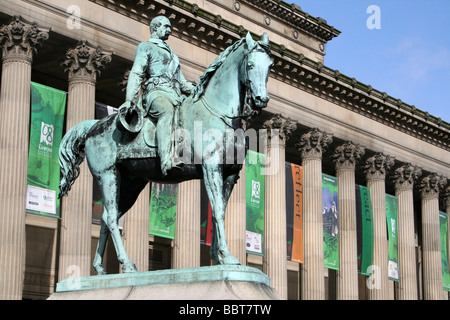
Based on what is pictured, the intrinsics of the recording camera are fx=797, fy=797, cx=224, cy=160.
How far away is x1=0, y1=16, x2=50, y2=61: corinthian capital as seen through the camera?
96.1 ft

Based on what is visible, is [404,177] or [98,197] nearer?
[98,197]

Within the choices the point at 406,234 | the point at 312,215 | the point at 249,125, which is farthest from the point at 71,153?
the point at 406,234

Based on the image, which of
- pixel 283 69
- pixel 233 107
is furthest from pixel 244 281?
pixel 283 69

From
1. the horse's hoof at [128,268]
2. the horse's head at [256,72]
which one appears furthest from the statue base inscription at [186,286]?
the horse's head at [256,72]

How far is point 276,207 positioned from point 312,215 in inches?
119

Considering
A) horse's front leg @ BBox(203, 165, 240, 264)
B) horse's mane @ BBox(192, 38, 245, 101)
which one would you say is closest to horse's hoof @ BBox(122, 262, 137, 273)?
horse's front leg @ BBox(203, 165, 240, 264)

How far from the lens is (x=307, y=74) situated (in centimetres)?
4256

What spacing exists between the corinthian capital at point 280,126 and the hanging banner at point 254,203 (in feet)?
7.86

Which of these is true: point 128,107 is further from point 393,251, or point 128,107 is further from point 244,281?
point 393,251

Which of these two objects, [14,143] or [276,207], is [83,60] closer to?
[14,143]

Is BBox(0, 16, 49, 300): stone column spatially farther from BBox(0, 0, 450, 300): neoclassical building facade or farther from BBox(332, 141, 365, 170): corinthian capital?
BBox(332, 141, 365, 170): corinthian capital

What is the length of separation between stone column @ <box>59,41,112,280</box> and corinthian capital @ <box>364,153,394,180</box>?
20531mm

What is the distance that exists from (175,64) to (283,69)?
95.7 feet

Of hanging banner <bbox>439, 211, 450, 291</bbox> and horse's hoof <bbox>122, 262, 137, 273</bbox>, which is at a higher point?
hanging banner <bbox>439, 211, 450, 291</bbox>
